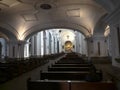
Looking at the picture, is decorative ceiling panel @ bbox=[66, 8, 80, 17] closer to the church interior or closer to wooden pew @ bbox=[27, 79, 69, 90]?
the church interior

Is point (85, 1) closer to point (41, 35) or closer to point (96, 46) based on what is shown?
point (96, 46)

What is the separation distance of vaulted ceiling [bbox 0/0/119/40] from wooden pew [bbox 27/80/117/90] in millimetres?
7626

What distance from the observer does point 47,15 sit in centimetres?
1600

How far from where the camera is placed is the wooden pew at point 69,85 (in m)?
3.57

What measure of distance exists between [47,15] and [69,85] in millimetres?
12727

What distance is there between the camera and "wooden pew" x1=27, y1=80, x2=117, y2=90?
357 centimetres

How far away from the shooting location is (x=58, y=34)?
4756 cm

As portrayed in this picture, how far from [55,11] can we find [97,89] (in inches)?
464

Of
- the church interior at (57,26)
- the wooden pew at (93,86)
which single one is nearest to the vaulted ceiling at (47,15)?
the church interior at (57,26)

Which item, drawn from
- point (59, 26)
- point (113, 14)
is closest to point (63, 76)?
point (113, 14)

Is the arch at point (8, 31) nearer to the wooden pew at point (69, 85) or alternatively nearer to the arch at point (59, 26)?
the arch at point (59, 26)

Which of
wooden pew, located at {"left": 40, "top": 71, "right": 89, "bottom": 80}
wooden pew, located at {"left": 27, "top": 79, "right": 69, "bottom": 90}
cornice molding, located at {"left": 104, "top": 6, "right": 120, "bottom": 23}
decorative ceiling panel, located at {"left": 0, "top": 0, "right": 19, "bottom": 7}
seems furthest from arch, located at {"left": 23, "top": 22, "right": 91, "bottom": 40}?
wooden pew, located at {"left": 27, "top": 79, "right": 69, "bottom": 90}

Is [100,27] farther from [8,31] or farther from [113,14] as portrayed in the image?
[113,14]

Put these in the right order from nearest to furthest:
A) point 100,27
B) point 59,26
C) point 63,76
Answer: point 63,76, point 100,27, point 59,26
